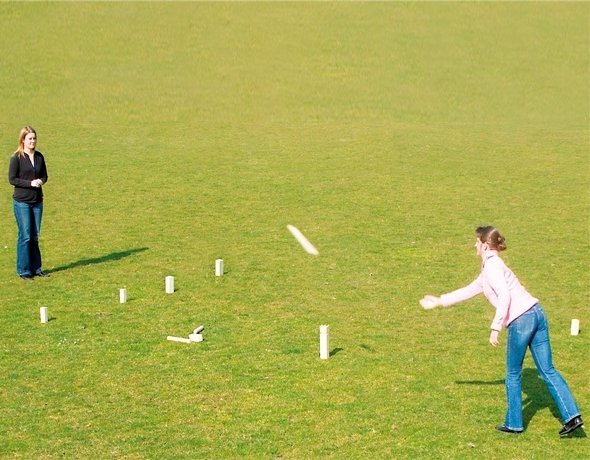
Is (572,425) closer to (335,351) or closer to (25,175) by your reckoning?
(335,351)

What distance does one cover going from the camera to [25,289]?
17.3 meters

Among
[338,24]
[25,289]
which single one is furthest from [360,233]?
[338,24]

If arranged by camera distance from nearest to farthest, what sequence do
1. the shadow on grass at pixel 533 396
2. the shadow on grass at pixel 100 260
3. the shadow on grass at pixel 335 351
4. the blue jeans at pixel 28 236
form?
the shadow on grass at pixel 533 396, the shadow on grass at pixel 335 351, the blue jeans at pixel 28 236, the shadow on grass at pixel 100 260

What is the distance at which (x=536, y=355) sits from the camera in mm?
10867

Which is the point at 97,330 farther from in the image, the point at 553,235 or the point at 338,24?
the point at 338,24

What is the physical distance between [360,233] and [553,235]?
4.07m

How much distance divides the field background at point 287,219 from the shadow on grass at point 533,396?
0.03 m

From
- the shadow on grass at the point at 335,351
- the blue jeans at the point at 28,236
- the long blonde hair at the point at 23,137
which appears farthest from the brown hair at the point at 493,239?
the blue jeans at the point at 28,236

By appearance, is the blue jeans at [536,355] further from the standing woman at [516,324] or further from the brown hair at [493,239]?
the brown hair at [493,239]

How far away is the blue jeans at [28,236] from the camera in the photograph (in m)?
17.6

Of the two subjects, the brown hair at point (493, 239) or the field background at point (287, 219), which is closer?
the brown hair at point (493, 239)

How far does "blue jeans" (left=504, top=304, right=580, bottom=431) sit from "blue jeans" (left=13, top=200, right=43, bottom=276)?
9684mm

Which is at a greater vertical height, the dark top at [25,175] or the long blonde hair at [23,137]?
the long blonde hair at [23,137]

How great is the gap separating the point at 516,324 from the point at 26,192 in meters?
9.86
